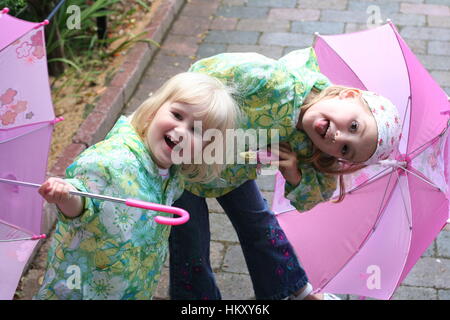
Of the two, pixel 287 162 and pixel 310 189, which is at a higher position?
pixel 287 162

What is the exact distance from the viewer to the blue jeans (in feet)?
9.18

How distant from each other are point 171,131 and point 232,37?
327 cm

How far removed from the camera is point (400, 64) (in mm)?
2621

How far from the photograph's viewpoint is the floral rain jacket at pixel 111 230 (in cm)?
210

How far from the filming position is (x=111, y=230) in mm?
2139

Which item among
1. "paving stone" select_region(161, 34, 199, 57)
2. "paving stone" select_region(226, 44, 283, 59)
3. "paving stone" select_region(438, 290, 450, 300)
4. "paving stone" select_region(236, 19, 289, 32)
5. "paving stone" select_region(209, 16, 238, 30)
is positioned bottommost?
"paving stone" select_region(438, 290, 450, 300)

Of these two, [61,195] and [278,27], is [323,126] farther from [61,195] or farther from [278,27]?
[278,27]

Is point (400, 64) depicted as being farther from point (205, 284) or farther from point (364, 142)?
point (205, 284)

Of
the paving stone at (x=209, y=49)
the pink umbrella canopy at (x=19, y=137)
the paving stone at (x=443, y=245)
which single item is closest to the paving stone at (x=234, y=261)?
the paving stone at (x=443, y=245)

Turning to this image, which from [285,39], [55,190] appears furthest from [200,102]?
[285,39]

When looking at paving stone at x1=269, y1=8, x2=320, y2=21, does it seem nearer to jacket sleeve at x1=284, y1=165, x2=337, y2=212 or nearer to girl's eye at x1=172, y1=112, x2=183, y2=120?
jacket sleeve at x1=284, y1=165, x2=337, y2=212

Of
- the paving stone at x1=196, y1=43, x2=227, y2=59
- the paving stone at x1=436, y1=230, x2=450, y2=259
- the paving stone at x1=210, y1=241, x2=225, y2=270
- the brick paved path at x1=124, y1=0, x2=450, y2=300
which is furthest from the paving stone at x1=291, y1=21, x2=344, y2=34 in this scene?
the paving stone at x1=210, y1=241, x2=225, y2=270

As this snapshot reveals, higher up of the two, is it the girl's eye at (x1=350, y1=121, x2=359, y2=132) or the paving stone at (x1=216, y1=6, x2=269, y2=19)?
the girl's eye at (x1=350, y1=121, x2=359, y2=132)

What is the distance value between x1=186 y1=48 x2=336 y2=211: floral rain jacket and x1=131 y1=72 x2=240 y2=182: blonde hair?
0.10 m
